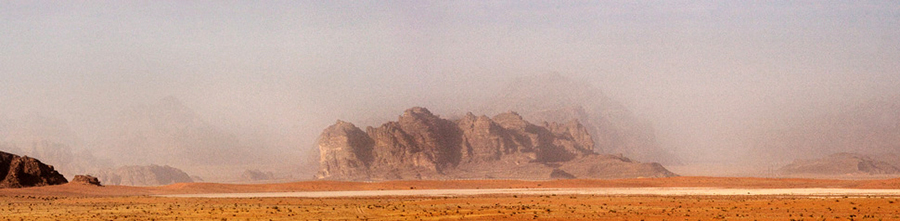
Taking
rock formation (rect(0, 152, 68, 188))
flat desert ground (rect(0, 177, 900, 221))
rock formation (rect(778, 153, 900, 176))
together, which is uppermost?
rock formation (rect(778, 153, 900, 176))

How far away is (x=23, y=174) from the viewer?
120750 mm

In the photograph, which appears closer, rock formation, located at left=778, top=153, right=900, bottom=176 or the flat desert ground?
the flat desert ground

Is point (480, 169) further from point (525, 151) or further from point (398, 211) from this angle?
point (398, 211)

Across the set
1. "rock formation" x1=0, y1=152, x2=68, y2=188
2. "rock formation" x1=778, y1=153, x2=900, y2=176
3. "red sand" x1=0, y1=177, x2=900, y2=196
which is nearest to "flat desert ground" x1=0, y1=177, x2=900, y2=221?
"red sand" x1=0, y1=177, x2=900, y2=196

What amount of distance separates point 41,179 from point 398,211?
72886mm

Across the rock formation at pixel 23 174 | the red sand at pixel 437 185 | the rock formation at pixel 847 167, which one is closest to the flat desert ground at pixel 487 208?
the red sand at pixel 437 185

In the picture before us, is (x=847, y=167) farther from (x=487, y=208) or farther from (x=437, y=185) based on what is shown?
(x=487, y=208)

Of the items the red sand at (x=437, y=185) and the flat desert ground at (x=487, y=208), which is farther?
the red sand at (x=437, y=185)

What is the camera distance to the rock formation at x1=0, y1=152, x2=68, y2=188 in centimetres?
11838

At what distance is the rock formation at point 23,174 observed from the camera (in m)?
118

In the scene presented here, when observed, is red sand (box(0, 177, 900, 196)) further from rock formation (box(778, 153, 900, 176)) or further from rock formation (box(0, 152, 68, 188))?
rock formation (box(778, 153, 900, 176))

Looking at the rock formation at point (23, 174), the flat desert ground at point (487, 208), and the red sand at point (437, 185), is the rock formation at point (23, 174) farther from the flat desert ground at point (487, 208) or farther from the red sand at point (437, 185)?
the flat desert ground at point (487, 208)

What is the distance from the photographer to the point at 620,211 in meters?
69.4

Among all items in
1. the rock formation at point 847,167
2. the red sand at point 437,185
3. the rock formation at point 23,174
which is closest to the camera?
the red sand at point 437,185
